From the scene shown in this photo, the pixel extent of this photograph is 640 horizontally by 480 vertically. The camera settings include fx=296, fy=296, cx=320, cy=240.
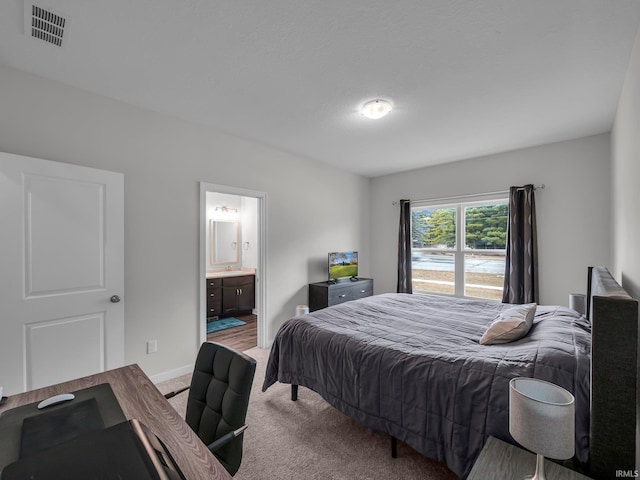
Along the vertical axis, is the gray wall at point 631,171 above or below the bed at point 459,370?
above

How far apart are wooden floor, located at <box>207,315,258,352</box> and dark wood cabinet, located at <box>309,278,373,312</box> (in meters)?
0.94

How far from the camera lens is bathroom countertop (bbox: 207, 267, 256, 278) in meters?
5.06

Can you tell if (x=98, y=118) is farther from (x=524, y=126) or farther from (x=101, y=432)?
(x=524, y=126)

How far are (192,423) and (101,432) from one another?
62 cm

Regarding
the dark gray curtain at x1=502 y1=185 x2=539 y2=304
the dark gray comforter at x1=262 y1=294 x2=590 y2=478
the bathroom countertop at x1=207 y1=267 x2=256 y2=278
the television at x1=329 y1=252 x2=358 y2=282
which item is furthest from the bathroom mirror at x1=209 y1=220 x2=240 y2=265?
the dark gray curtain at x1=502 y1=185 x2=539 y2=304

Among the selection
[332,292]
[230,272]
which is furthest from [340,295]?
[230,272]

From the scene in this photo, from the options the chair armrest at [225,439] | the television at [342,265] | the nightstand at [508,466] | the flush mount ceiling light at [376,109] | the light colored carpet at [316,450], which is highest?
the flush mount ceiling light at [376,109]

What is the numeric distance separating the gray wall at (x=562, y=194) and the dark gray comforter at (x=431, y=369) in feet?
4.76

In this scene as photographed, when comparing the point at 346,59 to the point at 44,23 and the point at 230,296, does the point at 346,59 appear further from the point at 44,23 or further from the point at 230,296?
the point at 230,296

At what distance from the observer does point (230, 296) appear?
202 inches

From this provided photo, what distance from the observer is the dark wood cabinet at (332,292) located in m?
4.15

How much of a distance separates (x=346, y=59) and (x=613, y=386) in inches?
86.2

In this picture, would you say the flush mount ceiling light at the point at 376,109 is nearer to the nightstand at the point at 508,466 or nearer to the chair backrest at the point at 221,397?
the chair backrest at the point at 221,397

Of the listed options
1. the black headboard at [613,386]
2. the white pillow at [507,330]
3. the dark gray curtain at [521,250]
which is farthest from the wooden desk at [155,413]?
the dark gray curtain at [521,250]
